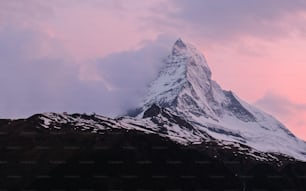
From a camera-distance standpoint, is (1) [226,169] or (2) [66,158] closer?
(2) [66,158]

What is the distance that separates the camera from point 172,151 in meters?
185


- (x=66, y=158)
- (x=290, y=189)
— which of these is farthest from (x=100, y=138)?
(x=290, y=189)

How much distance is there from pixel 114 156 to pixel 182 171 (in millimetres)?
18116

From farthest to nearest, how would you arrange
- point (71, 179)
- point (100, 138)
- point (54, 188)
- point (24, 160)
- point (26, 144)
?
point (100, 138)
point (26, 144)
point (24, 160)
point (71, 179)
point (54, 188)

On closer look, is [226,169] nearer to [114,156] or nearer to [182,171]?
[182,171]

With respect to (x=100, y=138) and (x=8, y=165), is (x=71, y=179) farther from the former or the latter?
(x=100, y=138)

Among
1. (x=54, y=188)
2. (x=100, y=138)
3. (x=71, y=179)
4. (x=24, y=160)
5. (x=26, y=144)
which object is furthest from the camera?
(x=100, y=138)

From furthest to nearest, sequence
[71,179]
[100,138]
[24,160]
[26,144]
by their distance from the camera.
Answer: [100,138] < [26,144] < [24,160] < [71,179]

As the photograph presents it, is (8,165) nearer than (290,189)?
Yes

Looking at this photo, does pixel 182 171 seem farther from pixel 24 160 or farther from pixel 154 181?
pixel 24 160

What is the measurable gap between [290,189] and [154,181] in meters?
46.2

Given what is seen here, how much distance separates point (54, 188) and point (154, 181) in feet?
87.1

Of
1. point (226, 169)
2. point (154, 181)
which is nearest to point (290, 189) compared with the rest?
Result: point (226, 169)

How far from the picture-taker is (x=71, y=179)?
153000 millimetres
